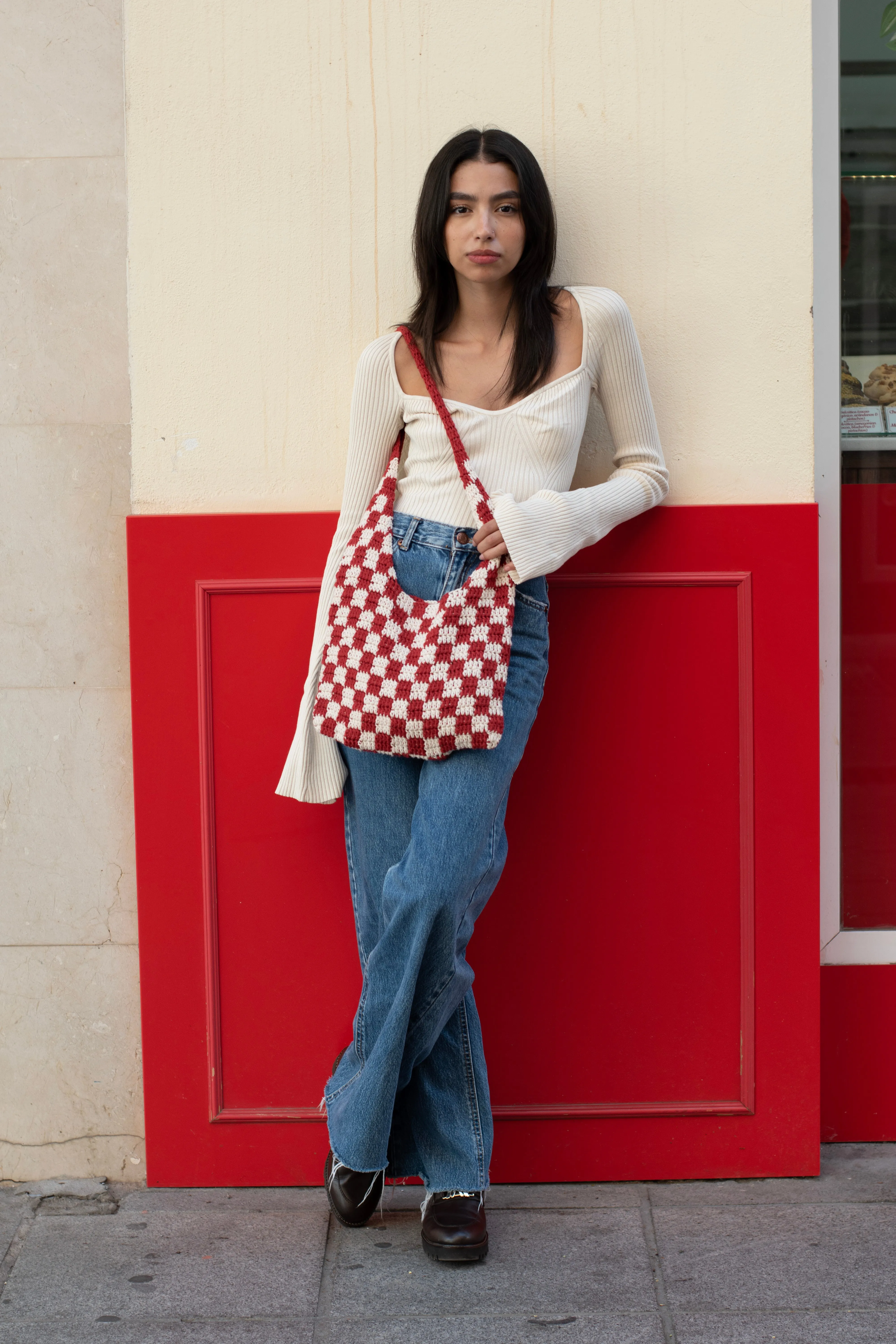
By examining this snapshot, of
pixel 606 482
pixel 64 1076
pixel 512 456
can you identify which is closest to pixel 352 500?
pixel 512 456

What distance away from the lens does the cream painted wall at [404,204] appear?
8.14 ft

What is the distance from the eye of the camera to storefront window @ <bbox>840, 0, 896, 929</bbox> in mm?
2715

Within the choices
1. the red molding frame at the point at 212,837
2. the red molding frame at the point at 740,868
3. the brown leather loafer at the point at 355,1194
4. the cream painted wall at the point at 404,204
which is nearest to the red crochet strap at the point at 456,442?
the cream painted wall at the point at 404,204

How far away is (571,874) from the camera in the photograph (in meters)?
2.60

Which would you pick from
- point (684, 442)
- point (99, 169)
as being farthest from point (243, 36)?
point (684, 442)

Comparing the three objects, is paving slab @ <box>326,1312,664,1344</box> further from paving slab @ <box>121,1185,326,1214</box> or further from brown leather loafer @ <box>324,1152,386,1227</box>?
paving slab @ <box>121,1185,326,1214</box>

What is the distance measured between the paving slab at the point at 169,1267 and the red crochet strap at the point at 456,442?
4.96ft

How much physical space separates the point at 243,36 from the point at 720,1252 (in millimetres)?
2682

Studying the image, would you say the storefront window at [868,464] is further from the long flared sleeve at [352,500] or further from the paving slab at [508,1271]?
the long flared sleeve at [352,500]

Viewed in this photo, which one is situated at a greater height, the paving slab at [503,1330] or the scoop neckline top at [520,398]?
the scoop neckline top at [520,398]

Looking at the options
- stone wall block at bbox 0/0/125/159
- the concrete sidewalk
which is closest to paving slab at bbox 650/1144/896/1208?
the concrete sidewalk

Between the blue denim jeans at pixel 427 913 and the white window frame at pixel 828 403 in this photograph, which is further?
the white window frame at pixel 828 403

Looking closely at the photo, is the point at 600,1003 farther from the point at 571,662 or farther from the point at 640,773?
the point at 571,662

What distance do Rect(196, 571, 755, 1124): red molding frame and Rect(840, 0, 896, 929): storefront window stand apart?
38 cm
